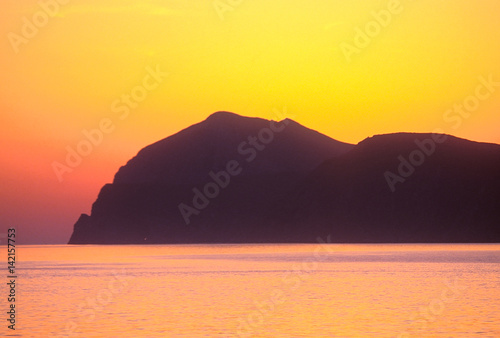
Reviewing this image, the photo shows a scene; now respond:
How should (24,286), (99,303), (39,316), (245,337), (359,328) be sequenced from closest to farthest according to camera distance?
(245,337)
(359,328)
(39,316)
(99,303)
(24,286)

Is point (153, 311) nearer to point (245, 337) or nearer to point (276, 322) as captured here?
point (276, 322)

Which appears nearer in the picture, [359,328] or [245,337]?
[245,337]

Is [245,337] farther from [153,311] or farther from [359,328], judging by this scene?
[153,311]

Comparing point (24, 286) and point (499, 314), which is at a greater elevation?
point (499, 314)

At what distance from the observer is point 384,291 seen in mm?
67562

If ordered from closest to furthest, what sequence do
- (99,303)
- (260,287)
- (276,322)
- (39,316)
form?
(276,322)
(39,316)
(99,303)
(260,287)

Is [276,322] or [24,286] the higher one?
[276,322]

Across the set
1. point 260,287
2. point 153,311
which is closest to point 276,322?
point 153,311

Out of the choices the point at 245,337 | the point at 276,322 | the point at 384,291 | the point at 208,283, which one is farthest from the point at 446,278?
the point at 245,337

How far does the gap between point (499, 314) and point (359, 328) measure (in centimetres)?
1023

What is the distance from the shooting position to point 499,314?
46688 mm

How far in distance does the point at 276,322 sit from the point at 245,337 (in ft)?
21.4

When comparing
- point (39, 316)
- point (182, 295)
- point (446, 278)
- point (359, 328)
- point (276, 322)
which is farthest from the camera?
point (446, 278)

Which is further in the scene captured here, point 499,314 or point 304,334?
point 499,314
